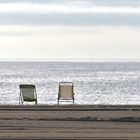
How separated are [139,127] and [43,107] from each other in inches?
238

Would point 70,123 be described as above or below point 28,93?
below

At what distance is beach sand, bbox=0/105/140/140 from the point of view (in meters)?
14.0

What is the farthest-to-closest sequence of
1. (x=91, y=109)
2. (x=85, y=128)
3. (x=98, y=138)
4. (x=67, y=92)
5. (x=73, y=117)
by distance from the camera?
(x=67, y=92)
(x=91, y=109)
(x=73, y=117)
(x=85, y=128)
(x=98, y=138)

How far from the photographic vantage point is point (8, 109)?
2025cm

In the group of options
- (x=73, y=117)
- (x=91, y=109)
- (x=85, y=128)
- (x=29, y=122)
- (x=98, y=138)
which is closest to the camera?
(x=98, y=138)

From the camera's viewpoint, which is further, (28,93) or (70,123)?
(28,93)

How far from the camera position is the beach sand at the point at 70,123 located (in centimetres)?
1398

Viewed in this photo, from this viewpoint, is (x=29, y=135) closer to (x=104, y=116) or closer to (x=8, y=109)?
(x=104, y=116)

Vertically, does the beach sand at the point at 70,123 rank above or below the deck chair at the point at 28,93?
below

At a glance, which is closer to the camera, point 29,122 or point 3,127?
point 3,127

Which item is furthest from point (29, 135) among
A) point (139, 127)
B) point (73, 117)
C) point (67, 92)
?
point (67, 92)

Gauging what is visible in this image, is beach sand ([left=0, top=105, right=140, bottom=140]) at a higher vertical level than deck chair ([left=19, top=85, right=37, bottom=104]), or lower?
lower

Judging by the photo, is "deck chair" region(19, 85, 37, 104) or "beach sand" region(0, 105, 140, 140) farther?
"deck chair" region(19, 85, 37, 104)

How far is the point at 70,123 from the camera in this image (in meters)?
16.3
